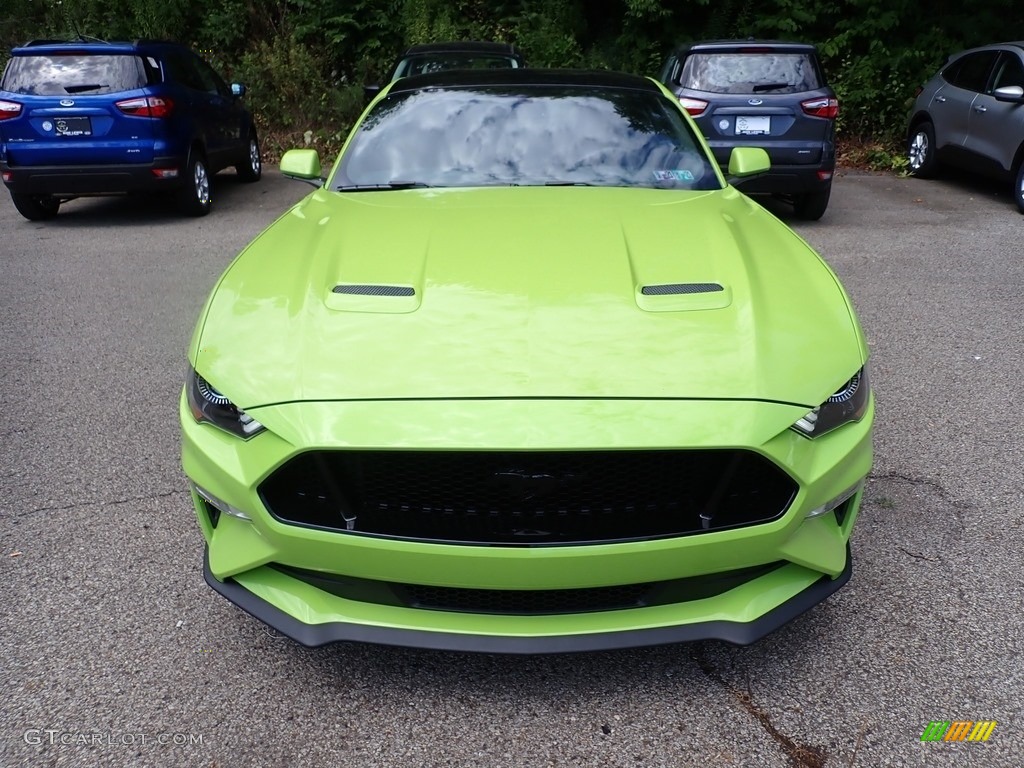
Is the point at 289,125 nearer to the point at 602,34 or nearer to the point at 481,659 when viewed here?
the point at 602,34

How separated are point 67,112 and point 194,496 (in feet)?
24.5

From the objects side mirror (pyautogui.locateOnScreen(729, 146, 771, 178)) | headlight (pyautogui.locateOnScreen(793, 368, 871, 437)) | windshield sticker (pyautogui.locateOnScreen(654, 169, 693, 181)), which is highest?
windshield sticker (pyautogui.locateOnScreen(654, 169, 693, 181))

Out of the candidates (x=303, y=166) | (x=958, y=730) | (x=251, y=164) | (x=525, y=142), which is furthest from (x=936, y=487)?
(x=251, y=164)

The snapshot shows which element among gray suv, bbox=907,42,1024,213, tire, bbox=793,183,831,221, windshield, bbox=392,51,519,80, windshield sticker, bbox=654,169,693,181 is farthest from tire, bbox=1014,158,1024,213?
windshield sticker, bbox=654,169,693,181

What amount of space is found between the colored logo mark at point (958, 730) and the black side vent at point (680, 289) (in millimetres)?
1337

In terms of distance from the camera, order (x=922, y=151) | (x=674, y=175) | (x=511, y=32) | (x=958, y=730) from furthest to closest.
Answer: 1. (x=511, y=32)
2. (x=922, y=151)
3. (x=674, y=175)
4. (x=958, y=730)

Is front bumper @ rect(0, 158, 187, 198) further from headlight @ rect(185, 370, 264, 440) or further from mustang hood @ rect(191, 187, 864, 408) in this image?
headlight @ rect(185, 370, 264, 440)

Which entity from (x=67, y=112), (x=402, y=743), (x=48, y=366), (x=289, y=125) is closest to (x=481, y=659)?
(x=402, y=743)

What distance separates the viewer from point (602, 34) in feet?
46.9

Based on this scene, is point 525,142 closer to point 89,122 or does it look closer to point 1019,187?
point 89,122

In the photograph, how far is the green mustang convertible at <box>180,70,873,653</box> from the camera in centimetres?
213

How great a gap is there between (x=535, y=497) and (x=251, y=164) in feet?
33.8

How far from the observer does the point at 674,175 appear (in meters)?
3.67

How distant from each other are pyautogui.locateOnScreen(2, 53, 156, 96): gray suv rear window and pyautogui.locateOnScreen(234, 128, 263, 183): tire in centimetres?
248
